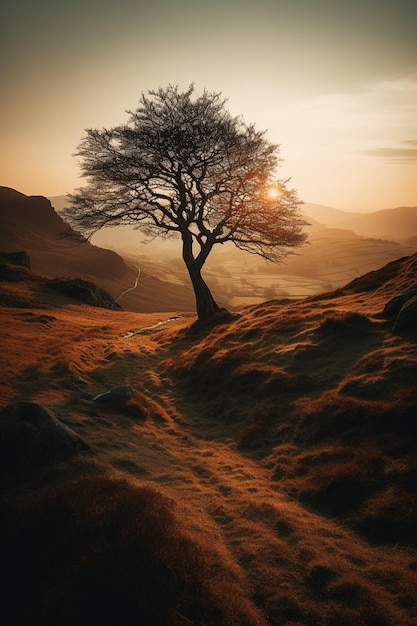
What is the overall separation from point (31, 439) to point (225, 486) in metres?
4.84

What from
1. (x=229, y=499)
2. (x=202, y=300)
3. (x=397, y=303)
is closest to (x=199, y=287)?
(x=202, y=300)

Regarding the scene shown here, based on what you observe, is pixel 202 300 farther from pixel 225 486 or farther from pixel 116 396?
pixel 225 486

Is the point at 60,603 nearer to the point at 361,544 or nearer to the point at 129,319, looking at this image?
the point at 361,544

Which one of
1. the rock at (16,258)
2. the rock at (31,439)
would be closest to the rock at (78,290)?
the rock at (16,258)

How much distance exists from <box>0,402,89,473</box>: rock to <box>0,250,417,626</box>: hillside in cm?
3

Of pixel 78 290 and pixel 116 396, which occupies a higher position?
Answer: pixel 78 290

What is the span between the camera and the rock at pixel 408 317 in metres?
13.1

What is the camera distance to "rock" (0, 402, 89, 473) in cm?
727

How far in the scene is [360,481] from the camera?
299 inches

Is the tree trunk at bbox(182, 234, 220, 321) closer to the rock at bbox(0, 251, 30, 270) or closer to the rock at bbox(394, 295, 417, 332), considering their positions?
the rock at bbox(394, 295, 417, 332)

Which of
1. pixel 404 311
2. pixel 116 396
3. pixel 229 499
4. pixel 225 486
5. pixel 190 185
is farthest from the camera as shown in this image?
pixel 190 185

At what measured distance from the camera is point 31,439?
24.5 ft

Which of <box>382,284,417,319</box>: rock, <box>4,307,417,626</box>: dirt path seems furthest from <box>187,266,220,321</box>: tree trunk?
<box>382,284,417,319</box>: rock

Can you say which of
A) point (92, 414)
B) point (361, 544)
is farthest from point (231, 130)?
point (361, 544)
